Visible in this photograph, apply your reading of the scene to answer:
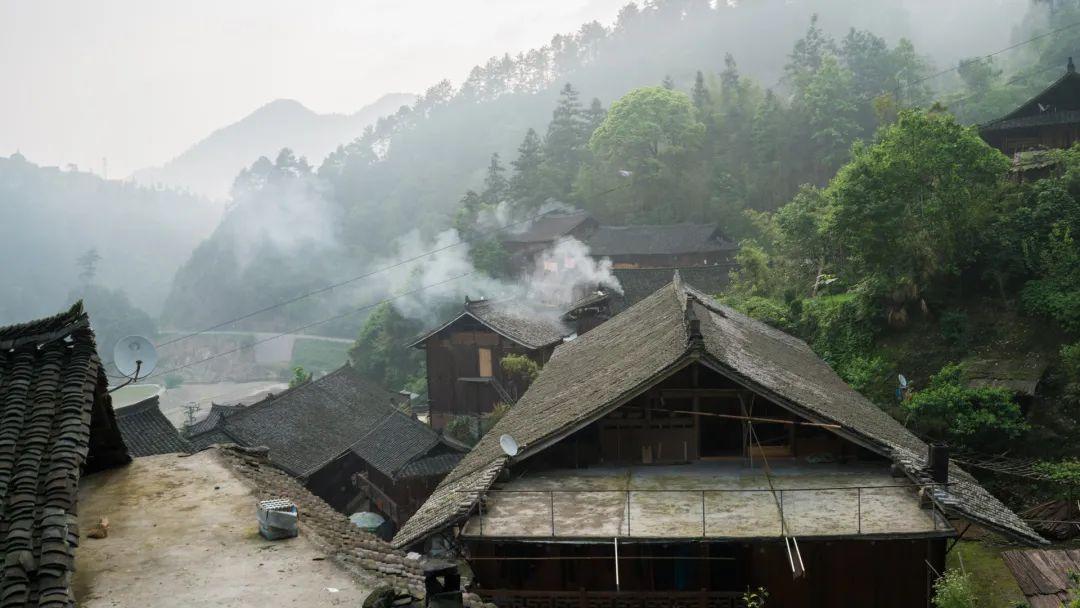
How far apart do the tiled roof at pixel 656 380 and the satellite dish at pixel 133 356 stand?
15.3 feet

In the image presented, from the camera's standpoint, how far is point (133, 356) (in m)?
12.6

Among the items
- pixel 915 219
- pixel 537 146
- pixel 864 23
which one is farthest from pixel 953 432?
pixel 864 23

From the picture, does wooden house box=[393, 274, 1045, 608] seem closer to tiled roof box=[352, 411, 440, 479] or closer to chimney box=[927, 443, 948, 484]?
chimney box=[927, 443, 948, 484]

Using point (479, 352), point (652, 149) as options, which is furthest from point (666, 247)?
point (479, 352)

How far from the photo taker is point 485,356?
3547 cm

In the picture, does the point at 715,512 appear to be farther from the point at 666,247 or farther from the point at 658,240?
the point at 658,240

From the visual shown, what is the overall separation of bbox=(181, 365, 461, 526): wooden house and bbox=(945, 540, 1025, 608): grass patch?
16.2m

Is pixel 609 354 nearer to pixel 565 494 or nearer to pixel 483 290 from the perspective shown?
pixel 565 494

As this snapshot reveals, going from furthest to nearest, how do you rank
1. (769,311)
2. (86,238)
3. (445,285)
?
(86,238) → (445,285) → (769,311)

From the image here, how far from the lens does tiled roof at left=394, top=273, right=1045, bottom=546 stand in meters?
12.6

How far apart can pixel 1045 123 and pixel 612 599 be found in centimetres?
3132

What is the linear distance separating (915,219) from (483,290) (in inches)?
1330

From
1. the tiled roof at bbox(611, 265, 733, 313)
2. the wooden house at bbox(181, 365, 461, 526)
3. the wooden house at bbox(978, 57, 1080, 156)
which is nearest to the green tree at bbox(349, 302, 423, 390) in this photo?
the wooden house at bbox(181, 365, 461, 526)

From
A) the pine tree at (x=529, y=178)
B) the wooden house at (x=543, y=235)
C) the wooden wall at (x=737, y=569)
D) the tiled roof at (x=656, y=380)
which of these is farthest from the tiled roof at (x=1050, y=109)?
the pine tree at (x=529, y=178)
